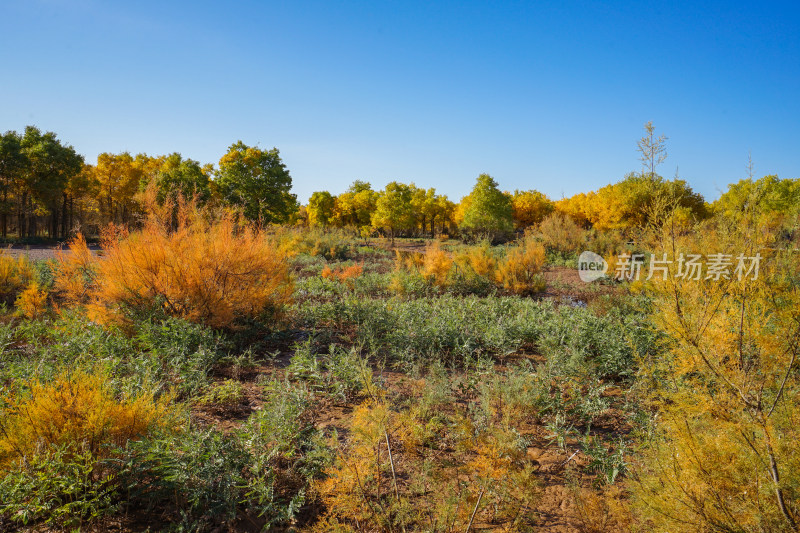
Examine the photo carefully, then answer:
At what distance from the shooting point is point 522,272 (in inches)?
413

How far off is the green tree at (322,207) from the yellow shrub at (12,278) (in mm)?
38676

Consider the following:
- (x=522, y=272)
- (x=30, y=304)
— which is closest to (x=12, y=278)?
(x=30, y=304)

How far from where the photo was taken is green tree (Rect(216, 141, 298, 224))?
25.8 m

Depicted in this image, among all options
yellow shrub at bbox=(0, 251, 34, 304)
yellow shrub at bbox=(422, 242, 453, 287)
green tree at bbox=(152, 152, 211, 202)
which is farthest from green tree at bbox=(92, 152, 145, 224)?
yellow shrub at bbox=(422, 242, 453, 287)

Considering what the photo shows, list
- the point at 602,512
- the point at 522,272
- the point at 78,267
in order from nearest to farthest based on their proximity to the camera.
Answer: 1. the point at 602,512
2. the point at 78,267
3. the point at 522,272

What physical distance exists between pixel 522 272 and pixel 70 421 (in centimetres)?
981

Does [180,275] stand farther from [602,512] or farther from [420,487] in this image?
[602,512]

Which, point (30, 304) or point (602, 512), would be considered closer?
point (602, 512)

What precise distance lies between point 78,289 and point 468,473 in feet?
19.8

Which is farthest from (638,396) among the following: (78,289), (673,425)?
(78,289)

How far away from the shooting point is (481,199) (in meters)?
30.0

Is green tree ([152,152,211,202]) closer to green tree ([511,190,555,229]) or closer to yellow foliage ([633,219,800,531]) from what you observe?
yellow foliage ([633,219,800,531])

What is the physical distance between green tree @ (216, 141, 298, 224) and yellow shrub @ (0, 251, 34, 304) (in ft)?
56.0

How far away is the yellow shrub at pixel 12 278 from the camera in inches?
304
